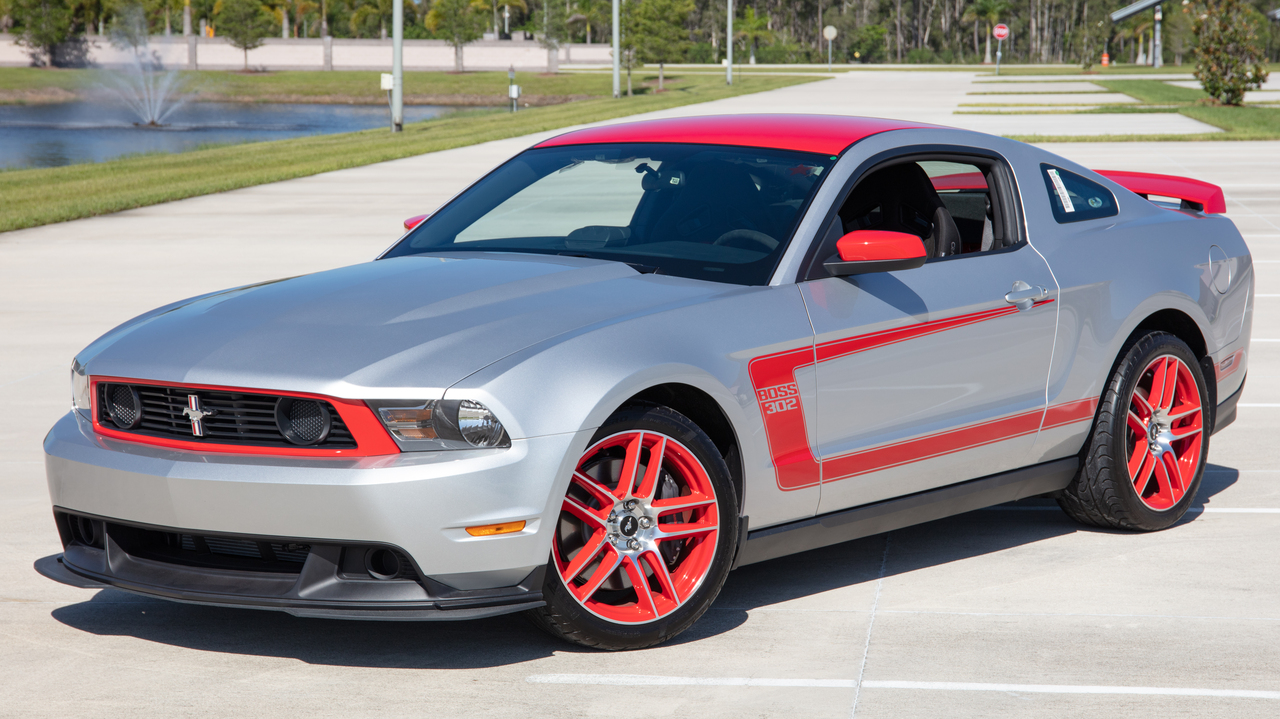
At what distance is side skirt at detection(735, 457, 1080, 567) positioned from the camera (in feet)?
14.6

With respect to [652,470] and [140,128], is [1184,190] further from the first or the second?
[140,128]

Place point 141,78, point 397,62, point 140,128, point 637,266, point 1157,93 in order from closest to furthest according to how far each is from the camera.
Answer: point 637,266, point 397,62, point 140,128, point 1157,93, point 141,78

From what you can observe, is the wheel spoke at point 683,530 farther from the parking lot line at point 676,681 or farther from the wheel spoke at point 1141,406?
the wheel spoke at point 1141,406

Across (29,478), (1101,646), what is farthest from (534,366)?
(29,478)

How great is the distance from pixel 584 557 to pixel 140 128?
161ft

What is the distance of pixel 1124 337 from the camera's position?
18.0 feet

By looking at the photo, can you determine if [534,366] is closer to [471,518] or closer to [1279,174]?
[471,518]

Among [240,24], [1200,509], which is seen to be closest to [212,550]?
[1200,509]

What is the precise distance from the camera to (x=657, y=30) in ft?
193

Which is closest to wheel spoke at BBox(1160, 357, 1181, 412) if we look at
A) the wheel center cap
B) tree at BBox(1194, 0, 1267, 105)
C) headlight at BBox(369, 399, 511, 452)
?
the wheel center cap

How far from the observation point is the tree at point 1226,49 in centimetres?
3878

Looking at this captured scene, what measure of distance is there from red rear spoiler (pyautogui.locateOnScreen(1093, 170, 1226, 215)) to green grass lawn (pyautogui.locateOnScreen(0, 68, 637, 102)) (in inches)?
2504

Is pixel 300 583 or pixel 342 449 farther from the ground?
pixel 342 449

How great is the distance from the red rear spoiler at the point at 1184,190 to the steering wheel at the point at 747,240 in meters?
2.25
